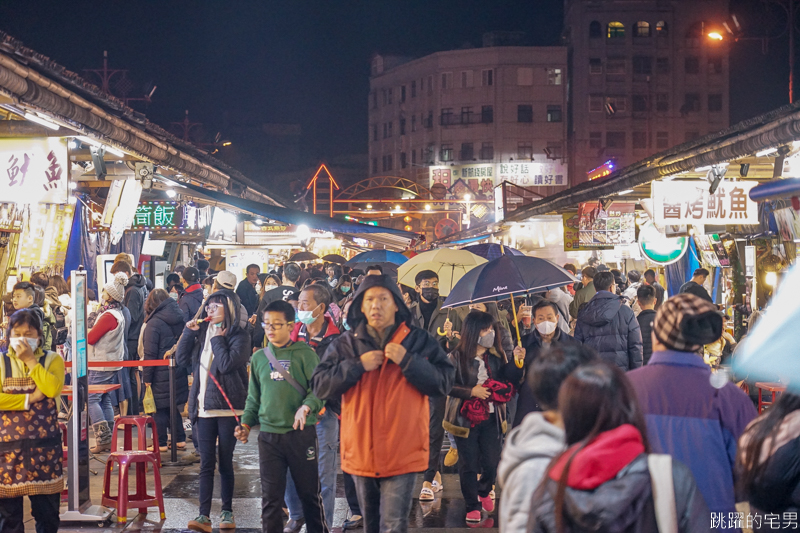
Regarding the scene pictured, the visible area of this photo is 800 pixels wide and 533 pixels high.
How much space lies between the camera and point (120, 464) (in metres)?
6.73

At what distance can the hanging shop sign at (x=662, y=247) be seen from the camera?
530 inches

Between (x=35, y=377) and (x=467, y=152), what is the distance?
6532cm

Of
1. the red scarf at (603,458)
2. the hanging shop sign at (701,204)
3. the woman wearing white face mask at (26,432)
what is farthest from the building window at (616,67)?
the red scarf at (603,458)

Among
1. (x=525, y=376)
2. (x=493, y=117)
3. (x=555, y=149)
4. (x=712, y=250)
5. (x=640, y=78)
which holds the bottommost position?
(x=525, y=376)

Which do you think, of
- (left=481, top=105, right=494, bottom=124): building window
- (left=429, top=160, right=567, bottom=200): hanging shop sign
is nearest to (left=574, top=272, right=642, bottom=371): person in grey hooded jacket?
(left=429, top=160, right=567, bottom=200): hanging shop sign

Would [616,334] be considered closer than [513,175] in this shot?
Yes

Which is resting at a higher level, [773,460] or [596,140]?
[596,140]

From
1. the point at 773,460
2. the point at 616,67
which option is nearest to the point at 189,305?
the point at 773,460

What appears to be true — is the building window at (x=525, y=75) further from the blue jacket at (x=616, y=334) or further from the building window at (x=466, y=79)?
the blue jacket at (x=616, y=334)

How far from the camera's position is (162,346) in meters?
9.71

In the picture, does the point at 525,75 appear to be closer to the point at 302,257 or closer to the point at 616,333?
the point at 302,257

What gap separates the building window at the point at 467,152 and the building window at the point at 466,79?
5291 mm

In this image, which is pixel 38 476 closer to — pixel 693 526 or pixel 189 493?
pixel 189 493

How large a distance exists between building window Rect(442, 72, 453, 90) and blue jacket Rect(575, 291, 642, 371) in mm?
63048
